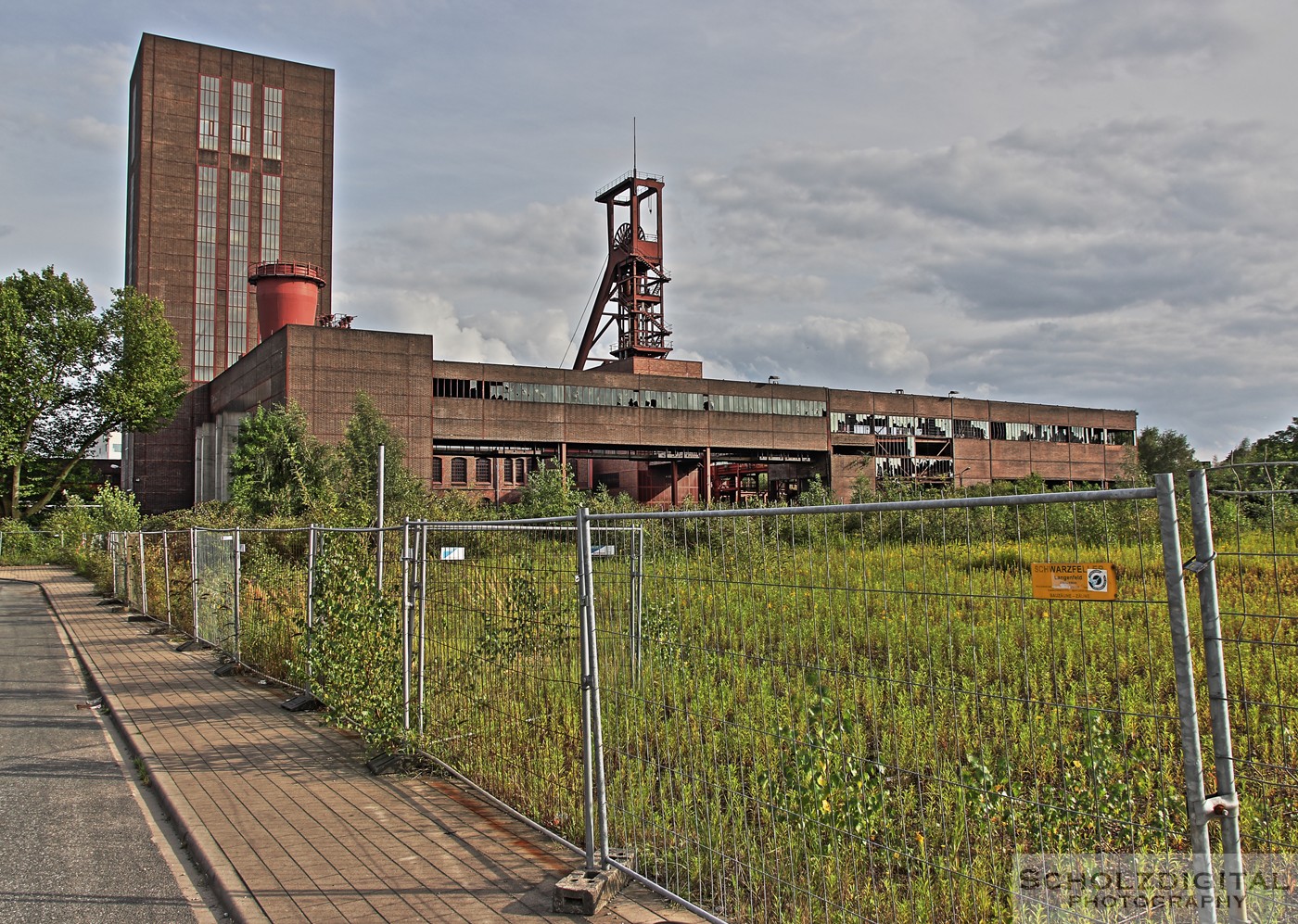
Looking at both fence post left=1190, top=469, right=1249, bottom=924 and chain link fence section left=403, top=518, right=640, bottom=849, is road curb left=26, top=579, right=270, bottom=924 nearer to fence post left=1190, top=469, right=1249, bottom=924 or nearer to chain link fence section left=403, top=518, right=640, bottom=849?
chain link fence section left=403, top=518, right=640, bottom=849

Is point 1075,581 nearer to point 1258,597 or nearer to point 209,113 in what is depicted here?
point 1258,597

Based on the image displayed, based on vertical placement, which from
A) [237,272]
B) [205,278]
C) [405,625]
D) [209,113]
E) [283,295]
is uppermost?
[209,113]

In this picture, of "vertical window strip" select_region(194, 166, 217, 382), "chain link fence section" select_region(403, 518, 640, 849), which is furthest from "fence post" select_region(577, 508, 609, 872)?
"vertical window strip" select_region(194, 166, 217, 382)

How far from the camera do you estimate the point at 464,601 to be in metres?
6.34

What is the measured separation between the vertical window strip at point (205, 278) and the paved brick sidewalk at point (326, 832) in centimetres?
7291

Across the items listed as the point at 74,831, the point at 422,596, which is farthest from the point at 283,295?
the point at 74,831

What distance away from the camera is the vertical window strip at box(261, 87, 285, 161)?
260ft

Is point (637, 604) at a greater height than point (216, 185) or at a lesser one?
lesser

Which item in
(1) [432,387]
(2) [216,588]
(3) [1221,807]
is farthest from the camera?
(1) [432,387]

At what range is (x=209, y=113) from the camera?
252 ft

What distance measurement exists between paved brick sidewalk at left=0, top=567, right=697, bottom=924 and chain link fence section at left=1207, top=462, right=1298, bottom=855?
2.64 meters

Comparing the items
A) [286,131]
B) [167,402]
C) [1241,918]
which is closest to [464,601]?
[1241,918]

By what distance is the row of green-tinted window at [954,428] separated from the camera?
6781 cm

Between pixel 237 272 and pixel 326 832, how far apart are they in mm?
80279
